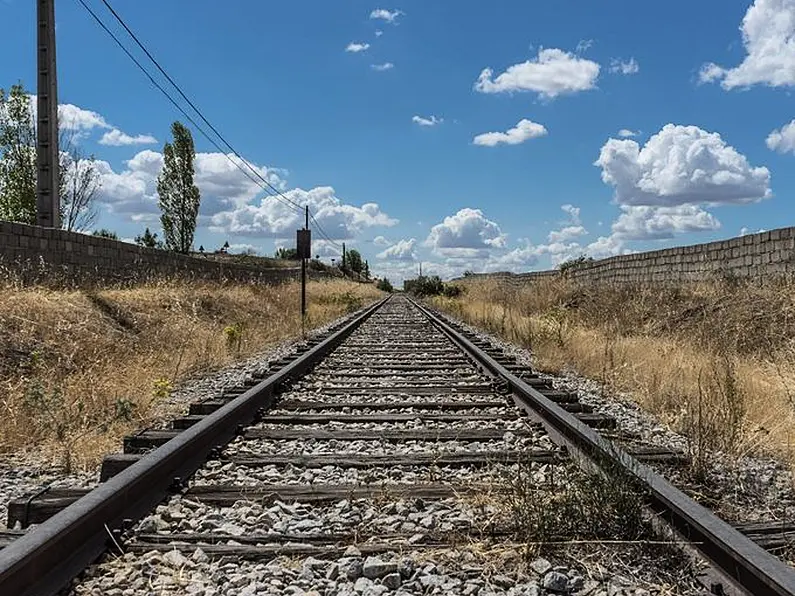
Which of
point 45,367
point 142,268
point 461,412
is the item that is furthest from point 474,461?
point 142,268

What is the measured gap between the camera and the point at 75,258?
13812 millimetres

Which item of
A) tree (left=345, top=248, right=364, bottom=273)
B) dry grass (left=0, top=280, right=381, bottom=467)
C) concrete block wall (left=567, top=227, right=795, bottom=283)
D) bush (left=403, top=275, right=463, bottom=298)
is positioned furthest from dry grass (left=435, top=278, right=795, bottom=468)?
tree (left=345, top=248, right=364, bottom=273)

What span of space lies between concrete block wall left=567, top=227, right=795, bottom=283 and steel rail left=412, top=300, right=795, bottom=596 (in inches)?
425

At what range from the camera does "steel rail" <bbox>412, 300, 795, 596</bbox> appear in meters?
2.21

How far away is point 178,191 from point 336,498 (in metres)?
47.4

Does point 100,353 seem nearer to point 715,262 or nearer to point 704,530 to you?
point 704,530

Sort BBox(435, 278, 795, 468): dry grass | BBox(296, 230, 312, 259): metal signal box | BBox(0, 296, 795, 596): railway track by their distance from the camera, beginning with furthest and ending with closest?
BBox(296, 230, 312, 259): metal signal box < BBox(435, 278, 795, 468): dry grass < BBox(0, 296, 795, 596): railway track

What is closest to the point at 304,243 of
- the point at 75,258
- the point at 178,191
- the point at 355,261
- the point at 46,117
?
the point at 75,258

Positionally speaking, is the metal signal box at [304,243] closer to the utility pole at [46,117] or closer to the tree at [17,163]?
the utility pole at [46,117]

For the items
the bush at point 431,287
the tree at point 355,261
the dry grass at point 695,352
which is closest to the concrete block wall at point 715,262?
the dry grass at point 695,352

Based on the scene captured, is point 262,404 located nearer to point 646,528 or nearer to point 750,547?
point 646,528

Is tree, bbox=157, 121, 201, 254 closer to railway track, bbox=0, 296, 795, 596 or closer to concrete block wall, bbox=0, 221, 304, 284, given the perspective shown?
concrete block wall, bbox=0, 221, 304, 284

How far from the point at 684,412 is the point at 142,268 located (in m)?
A: 15.1

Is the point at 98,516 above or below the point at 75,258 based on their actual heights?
below
